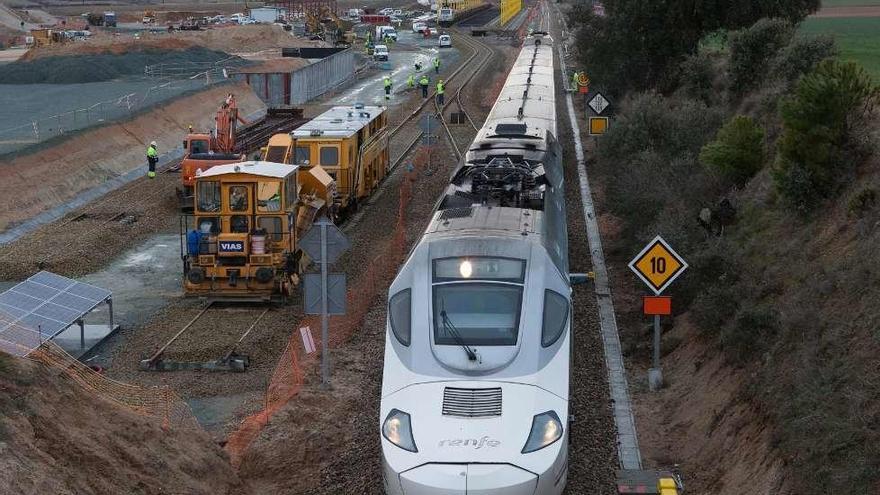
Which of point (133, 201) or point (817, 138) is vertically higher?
point (817, 138)

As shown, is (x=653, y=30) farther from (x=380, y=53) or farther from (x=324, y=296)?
(x=380, y=53)

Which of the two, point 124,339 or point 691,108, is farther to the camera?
point 691,108

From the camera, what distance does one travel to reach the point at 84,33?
91688 mm

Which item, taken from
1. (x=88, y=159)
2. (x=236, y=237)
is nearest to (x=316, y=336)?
(x=236, y=237)

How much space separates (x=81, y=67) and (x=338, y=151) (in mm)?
36452

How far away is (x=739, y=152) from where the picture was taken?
20078 millimetres

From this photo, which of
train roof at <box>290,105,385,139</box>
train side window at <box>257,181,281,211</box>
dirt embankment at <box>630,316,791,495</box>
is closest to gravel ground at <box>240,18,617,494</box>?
dirt embankment at <box>630,316,791,495</box>

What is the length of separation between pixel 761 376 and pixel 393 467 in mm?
4608

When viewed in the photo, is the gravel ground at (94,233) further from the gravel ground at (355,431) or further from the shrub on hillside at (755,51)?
the shrub on hillside at (755,51)

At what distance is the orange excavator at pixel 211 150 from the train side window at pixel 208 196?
28.6ft

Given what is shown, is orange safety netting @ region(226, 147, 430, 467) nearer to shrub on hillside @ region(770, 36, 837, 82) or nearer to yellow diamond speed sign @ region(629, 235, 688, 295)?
yellow diamond speed sign @ region(629, 235, 688, 295)

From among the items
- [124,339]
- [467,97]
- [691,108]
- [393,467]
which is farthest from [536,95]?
[467,97]

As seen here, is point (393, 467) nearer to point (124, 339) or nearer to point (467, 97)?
→ point (124, 339)

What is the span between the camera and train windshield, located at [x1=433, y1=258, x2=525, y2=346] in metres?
11.5
